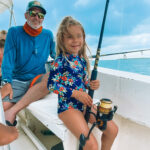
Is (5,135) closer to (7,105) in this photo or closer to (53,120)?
(53,120)

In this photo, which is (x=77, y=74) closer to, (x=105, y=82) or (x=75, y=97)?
(x=75, y=97)

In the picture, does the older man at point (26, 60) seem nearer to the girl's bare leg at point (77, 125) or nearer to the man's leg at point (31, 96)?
the man's leg at point (31, 96)

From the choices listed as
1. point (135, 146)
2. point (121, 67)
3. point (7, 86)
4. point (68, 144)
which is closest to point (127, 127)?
point (135, 146)

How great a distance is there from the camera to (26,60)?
4.47 ft

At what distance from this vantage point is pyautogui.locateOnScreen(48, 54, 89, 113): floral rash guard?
0.88 metres

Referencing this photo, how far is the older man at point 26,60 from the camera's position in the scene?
1.20 meters

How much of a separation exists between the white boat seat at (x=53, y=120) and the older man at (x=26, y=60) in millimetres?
163

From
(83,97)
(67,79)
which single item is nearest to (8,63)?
(67,79)

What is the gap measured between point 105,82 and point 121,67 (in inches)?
9.0

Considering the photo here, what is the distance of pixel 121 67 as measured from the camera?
1.31 meters

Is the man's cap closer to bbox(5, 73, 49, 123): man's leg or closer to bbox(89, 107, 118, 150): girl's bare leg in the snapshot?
bbox(5, 73, 49, 123): man's leg

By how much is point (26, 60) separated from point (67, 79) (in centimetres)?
62

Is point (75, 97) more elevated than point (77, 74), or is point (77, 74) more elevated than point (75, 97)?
point (77, 74)

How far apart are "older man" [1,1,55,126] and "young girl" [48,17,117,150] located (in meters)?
0.34
